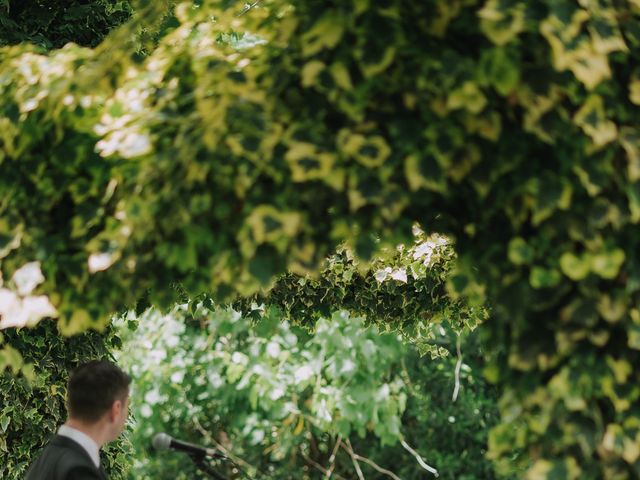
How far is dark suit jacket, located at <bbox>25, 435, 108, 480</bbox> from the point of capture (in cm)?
337

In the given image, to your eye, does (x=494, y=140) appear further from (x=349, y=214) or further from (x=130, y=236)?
(x=130, y=236)

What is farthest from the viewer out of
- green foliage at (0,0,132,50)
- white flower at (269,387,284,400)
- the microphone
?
white flower at (269,387,284,400)

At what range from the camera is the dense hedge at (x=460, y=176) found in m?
1.90

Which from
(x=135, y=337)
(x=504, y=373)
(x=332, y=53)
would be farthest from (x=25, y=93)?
(x=135, y=337)

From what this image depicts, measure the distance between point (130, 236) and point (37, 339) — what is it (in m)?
2.72

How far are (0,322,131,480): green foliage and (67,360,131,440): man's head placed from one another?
1.13 m

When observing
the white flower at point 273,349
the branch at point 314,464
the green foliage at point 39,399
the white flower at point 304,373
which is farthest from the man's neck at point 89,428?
the branch at point 314,464

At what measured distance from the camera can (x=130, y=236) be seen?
2145 millimetres

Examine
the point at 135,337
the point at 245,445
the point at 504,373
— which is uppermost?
the point at 504,373

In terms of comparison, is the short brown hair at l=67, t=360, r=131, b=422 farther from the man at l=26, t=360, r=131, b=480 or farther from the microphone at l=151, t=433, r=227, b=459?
the microphone at l=151, t=433, r=227, b=459

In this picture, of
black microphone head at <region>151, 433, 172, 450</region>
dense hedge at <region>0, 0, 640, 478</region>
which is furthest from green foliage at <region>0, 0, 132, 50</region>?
dense hedge at <region>0, 0, 640, 478</region>

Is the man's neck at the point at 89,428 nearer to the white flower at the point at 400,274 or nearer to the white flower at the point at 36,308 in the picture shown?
the white flower at the point at 36,308

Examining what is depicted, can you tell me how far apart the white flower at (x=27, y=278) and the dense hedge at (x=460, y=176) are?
0.67 ft

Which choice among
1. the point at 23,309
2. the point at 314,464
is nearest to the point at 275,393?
the point at 314,464
